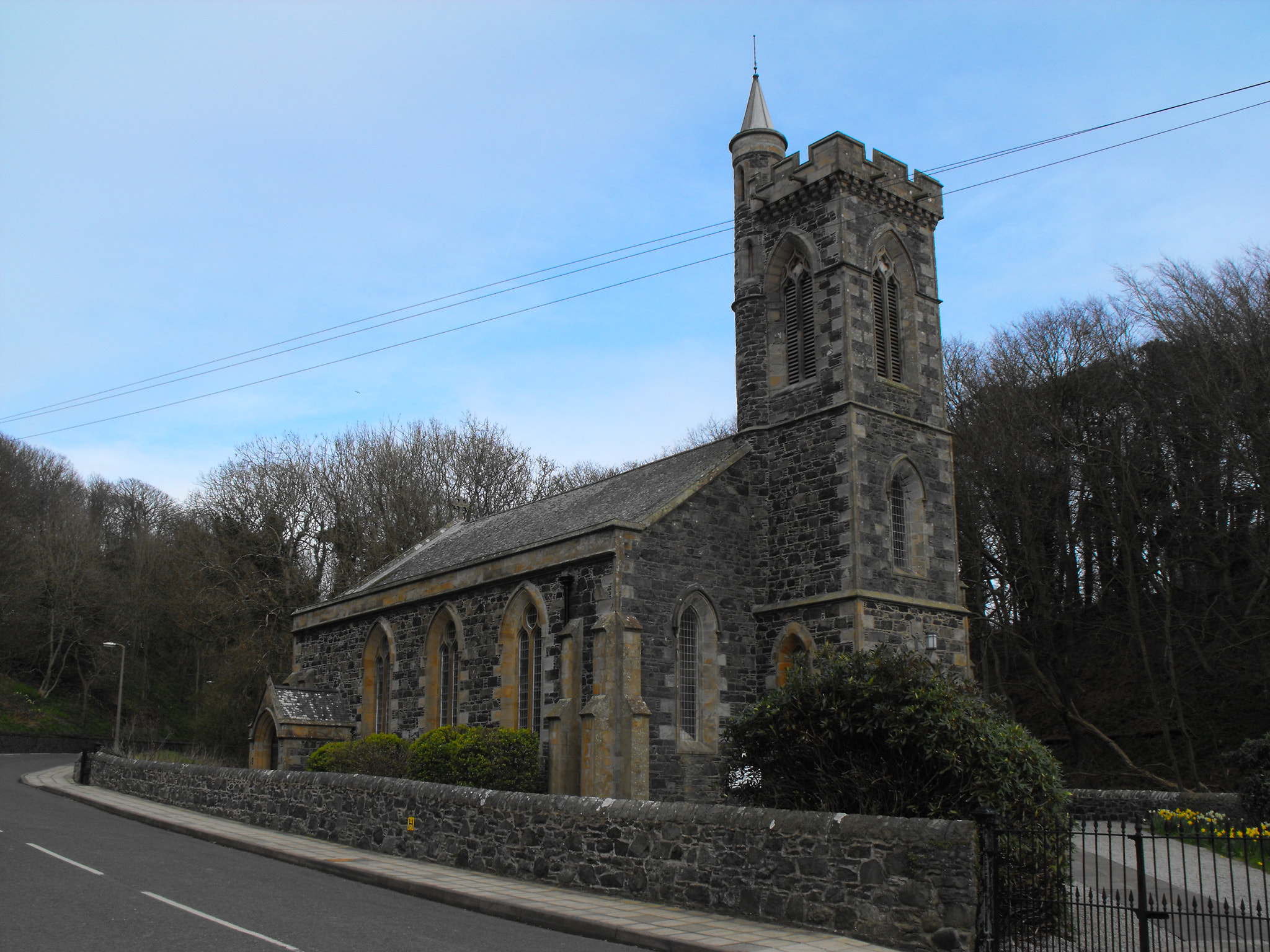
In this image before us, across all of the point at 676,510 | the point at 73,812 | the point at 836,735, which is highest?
the point at 676,510

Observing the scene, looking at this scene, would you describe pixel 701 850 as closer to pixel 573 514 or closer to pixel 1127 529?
pixel 573 514

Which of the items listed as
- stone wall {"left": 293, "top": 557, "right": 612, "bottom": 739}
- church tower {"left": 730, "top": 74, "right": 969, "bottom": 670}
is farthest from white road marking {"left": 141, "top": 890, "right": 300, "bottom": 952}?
church tower {"left": 730, "top": 74, "right": 969, "bottom": 670}

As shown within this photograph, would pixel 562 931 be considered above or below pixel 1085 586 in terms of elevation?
below

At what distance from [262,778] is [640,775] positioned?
295 inches

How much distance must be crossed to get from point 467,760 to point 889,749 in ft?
37.0

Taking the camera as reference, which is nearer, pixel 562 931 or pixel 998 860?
pixel 998 860

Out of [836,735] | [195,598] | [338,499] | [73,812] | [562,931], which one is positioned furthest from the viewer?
[338,499]

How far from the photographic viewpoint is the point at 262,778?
66.7 feet

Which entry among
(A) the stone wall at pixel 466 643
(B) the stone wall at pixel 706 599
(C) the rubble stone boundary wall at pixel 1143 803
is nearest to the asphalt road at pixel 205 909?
(A) the stone wall at pixel 466 643

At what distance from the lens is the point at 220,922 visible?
35.2ft

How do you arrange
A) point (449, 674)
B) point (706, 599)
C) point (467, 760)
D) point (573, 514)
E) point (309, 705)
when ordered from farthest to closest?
1. point (309, 705)
2. point (573, 514)
3. point (449, 674)
4. point (706, 599)
5. point (467, 760)

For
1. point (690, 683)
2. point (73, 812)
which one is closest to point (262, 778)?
point (73, 812)

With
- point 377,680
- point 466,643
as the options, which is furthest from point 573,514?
point 377,680

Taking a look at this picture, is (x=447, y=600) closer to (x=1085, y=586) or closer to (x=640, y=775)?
(x=640, y=775)
